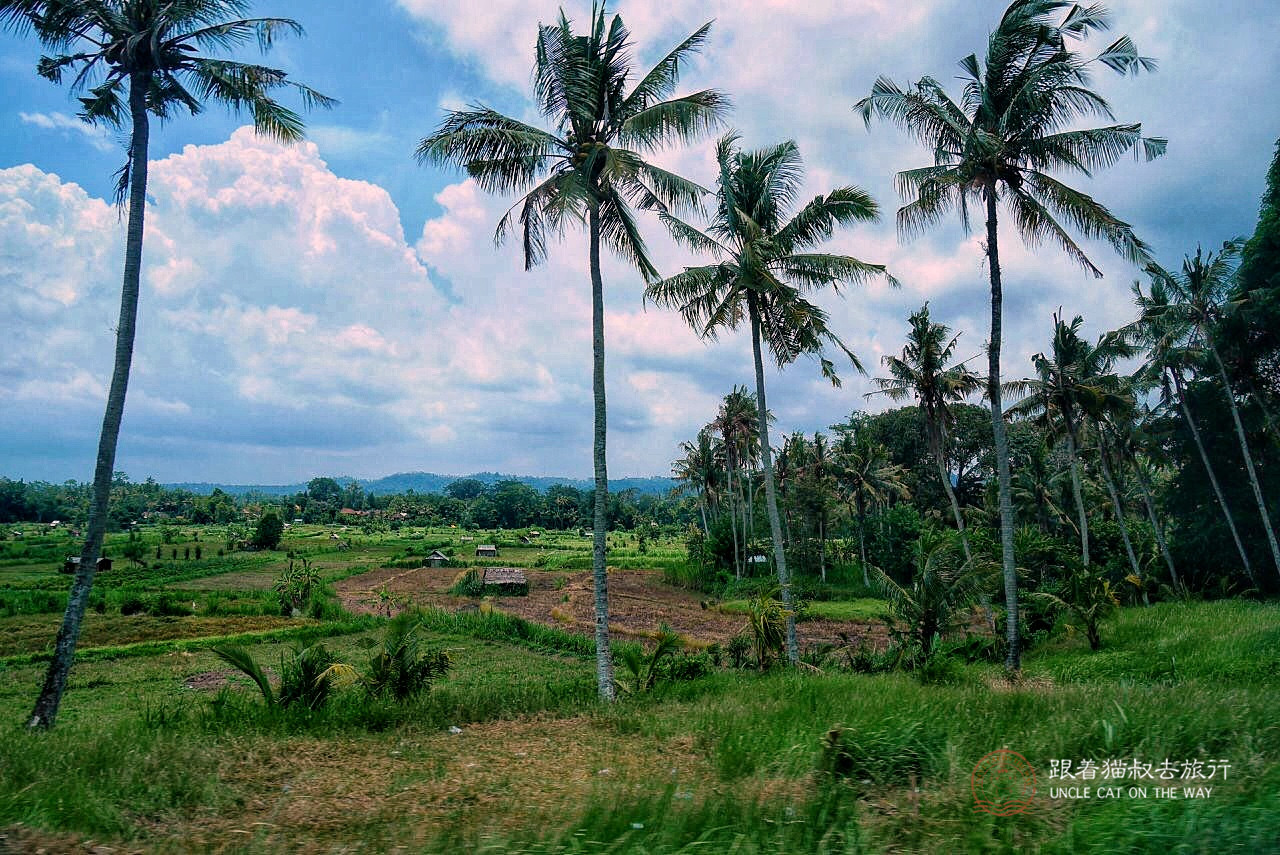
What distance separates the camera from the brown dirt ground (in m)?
27.0

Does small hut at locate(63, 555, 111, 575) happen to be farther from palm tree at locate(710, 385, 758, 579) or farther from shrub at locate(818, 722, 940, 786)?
shrub at locate(818, 722, 940, 786)

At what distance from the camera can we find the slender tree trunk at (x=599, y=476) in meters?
11.2

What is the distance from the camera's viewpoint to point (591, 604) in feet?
121

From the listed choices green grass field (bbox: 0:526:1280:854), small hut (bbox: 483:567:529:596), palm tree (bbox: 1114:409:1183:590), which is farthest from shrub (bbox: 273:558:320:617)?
palm tree (bbox: 1114:409:1183:590)

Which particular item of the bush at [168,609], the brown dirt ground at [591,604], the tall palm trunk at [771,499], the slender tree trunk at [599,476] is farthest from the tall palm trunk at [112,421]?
the bush at [168,609]

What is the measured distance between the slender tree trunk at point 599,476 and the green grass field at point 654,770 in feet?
2.39

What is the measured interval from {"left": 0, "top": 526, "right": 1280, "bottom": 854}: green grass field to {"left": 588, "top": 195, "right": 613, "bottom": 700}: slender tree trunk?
0.73m

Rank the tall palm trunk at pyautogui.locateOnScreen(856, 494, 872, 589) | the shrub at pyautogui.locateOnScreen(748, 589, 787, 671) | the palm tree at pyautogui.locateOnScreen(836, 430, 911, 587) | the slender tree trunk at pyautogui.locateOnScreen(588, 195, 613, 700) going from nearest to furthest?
the slender tree trunk at pyautogui.locateOnScreen(588, 195, 613, 700) < the shrub at pyautogui.locateOnScreen(748, 589, 787, 671) < the palm tree at pyautogui.locateOnScreen(836, 430, 911, 587) < the tall palm trunk at pyautogui.locateOnScreen(856, 494, 872, 589)

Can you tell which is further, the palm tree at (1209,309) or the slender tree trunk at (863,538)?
the slender tree trunk at (863,538)

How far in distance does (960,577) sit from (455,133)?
1353cm

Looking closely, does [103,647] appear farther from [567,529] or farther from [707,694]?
[567,529]

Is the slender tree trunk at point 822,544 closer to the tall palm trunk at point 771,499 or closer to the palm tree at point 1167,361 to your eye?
the palm tree at point 1167,361

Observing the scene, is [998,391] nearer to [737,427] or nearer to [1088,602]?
[1088,602]

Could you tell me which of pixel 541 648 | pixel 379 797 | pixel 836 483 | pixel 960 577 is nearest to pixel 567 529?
pixel 836 483
